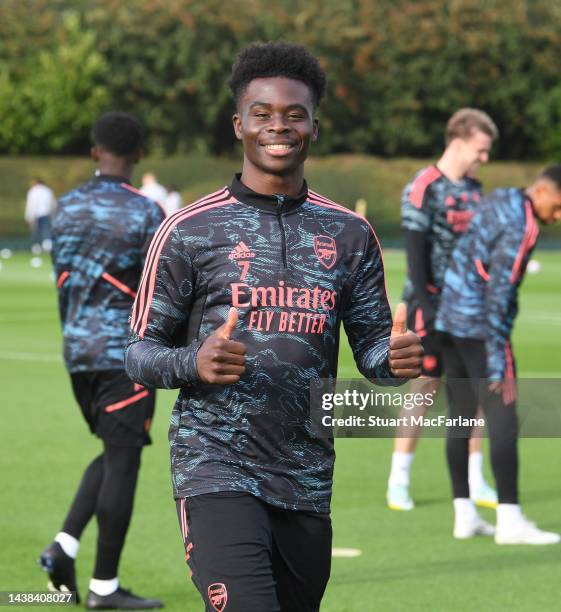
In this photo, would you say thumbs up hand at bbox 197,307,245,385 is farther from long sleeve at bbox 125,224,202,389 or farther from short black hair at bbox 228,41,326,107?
short black hair at bbox 228,41,326,107

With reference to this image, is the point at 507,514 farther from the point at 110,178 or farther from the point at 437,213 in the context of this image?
the point at 110,178

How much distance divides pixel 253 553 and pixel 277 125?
1346mm

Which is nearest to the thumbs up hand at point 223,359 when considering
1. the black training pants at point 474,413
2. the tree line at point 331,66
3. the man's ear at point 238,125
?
the man's ear at point 238,125

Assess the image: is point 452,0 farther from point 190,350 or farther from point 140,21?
point 190,350

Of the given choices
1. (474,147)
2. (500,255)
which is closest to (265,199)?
(500,255)

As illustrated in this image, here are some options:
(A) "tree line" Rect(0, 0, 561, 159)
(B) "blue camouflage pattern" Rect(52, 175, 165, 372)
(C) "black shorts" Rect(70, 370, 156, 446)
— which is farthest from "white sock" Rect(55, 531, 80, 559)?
(A) "tree line" Rect(0, 0, 561, 159)

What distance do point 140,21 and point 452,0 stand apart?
14056mm

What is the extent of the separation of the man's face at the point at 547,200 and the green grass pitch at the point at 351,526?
4.45ft

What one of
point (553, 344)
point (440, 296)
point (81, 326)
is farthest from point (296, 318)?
point (553, 344)

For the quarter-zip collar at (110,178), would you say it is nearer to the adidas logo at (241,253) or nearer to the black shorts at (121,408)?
the black shorts at (121,408)

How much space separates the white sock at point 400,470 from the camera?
8977mm

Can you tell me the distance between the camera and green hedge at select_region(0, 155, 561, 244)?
5353cm

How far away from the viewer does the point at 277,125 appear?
4.43 m

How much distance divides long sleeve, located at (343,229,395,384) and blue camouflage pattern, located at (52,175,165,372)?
94.7 inches
